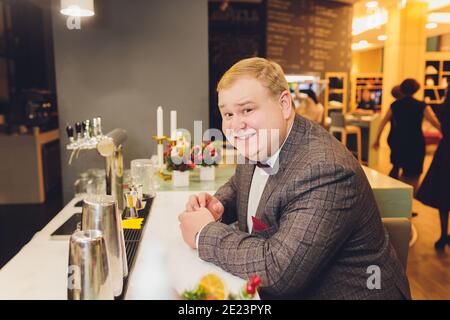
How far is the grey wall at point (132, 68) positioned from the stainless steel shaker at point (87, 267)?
7.63ft

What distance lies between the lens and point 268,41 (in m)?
7.28

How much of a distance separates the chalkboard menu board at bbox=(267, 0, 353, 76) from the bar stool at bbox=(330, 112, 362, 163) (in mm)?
1093

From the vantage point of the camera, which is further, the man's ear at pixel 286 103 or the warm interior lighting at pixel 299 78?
the warm interior lighting at pixel 299 78

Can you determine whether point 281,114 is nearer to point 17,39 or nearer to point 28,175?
point 28,175

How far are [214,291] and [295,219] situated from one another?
0.35 meters

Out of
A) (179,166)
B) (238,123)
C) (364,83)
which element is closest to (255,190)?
(238,123)

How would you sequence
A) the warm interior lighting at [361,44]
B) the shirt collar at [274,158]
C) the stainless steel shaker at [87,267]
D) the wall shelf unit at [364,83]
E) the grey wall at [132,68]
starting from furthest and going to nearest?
the warm interior lighting at [361,44] < the wall shelf unit at [364,83] < the grey wall at [132,68] < the shirt collar at [274,158] < the stainless steel shaker at [87,267]

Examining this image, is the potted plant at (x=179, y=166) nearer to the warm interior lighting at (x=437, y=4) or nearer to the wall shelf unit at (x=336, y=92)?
the wall shelf unit at (x=336, y=92)

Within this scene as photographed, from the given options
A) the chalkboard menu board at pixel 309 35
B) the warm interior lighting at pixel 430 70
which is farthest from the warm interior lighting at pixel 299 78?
the warm interior lighting at pixel 430 70

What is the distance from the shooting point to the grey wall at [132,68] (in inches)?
120

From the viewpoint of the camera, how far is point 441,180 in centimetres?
367

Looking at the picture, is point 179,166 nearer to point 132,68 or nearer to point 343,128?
point 132,68

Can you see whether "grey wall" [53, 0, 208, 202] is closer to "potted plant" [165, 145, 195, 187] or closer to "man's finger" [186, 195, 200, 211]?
"potted plant" [165, 145, 195, 187]
